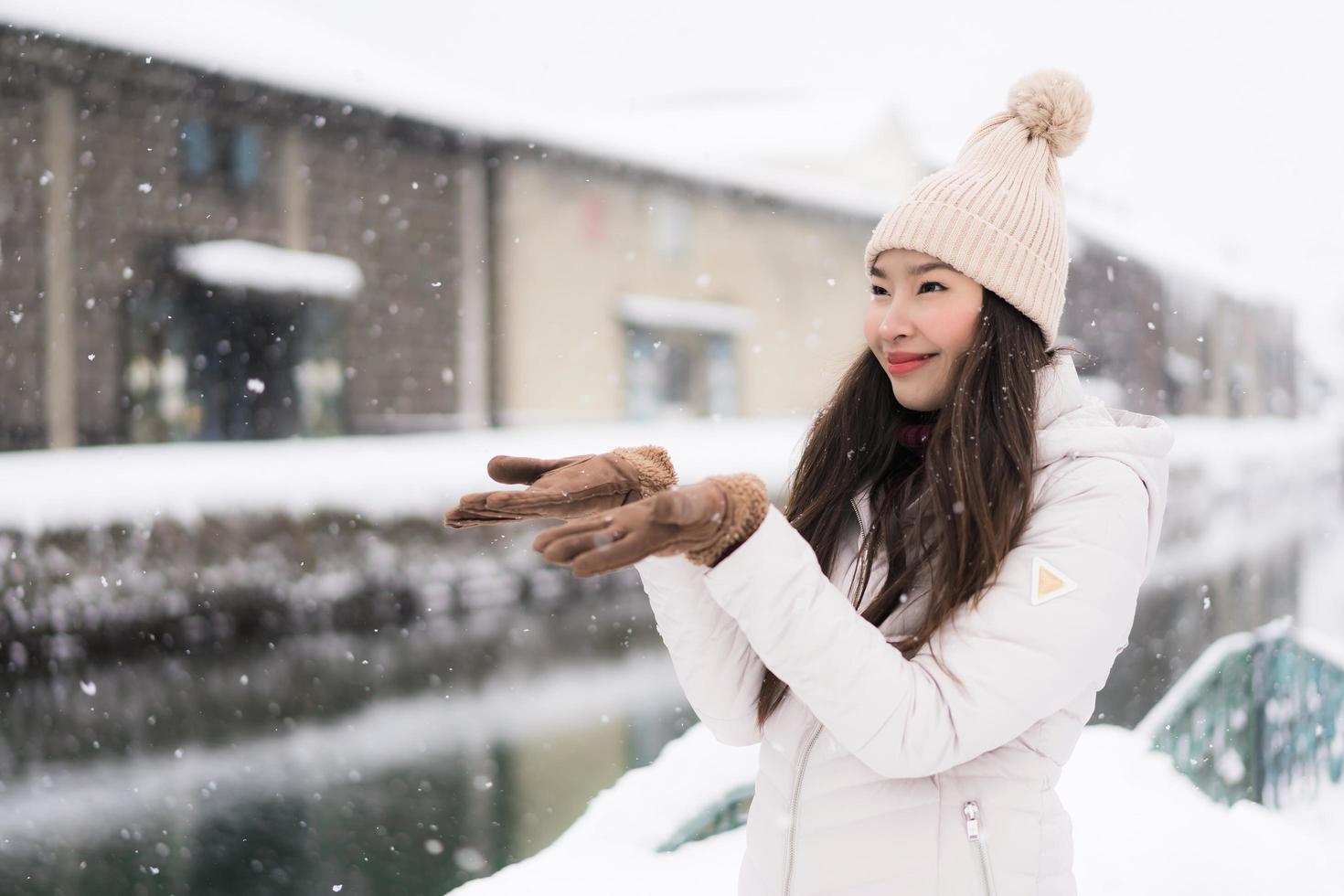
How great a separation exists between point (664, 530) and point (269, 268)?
12865 mm

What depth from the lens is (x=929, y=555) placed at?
136 centimetres

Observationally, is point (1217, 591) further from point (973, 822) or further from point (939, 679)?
point (939, 679)

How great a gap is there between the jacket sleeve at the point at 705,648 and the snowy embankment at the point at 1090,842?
Result: 4.12 ft

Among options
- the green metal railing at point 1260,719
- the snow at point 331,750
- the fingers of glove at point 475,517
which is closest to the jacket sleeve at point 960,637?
the fingers of glove at point 475,517

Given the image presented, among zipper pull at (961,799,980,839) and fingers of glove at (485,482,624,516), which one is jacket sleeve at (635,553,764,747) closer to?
fingers of glove at (485,482,624,516)

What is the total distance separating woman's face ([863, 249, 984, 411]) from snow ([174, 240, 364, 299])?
40.4 ft

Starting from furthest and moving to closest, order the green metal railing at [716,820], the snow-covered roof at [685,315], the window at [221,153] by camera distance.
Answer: the snow-covered roof at [685,315] < the window at [221,153] < the green metal railing at [716,820]

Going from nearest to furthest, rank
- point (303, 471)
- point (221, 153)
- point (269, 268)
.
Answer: point (303, 471) → point (221, 153) → point (269, 268)

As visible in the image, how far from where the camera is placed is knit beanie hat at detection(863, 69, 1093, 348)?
57.1 inches

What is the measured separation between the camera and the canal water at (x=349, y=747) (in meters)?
4.70

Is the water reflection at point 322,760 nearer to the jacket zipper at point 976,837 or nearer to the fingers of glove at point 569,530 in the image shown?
the jacket zipper at point 976,837

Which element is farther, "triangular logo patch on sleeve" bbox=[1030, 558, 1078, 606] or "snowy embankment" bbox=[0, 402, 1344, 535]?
"snowy embankment" bbox=[0, 402, 1344, 535]

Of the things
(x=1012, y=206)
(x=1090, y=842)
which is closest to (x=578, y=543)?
(x=1012, y=206)

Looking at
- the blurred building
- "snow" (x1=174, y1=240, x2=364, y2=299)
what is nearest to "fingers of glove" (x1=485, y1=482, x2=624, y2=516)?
the blurred building
